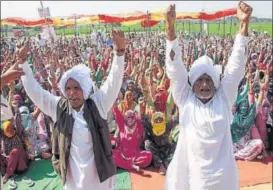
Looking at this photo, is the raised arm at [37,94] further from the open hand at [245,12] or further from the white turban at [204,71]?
the open hand at [245,12]

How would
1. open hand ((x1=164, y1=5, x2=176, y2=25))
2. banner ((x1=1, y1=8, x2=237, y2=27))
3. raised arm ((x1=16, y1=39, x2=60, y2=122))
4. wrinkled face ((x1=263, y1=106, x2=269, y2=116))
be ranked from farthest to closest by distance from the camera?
banner ((x1=1, y1=8, x2=237, y2=27)), wrinkled face ((x1=263, y1=106, x2=269, y2=116)), open hand ((x1=164, y1=5, x2=176, y2=25)), raised arm ((x1=16, y1=39, x2=60, y2=122))

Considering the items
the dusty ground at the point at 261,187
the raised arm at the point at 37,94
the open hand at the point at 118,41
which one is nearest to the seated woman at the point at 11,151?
the raised arm at the point at 37,94

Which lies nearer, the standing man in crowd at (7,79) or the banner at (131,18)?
the standing man in crowd at (7,79)

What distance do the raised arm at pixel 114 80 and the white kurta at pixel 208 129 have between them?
15.2 inches

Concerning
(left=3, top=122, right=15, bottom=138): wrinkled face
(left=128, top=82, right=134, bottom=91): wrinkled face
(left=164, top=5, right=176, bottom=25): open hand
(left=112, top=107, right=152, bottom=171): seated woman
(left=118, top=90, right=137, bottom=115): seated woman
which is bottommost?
(left=112, top=107, right=152, bottom=171): seated woman

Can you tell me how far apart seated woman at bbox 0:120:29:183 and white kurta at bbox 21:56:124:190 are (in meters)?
2.44

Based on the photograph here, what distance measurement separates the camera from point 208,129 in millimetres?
2818

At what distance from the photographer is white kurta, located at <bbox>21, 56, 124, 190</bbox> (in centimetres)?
266

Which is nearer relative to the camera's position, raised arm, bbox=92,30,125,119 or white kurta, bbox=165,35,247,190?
raised arm, bbox=92,30,125,119

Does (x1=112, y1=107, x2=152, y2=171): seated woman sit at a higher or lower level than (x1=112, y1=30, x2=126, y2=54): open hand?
lower

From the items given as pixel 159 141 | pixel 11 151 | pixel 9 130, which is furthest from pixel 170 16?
pixel 11 151

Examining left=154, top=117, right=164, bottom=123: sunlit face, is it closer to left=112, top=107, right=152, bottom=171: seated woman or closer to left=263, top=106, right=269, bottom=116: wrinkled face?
left=112, top=107, right=152, bottom=171: seated woman

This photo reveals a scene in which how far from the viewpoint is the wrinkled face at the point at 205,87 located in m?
2.88

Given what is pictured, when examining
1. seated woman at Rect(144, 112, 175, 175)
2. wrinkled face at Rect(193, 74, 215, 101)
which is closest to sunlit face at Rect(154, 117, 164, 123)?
seated woman at Rect(144, 112, 175, 175)
